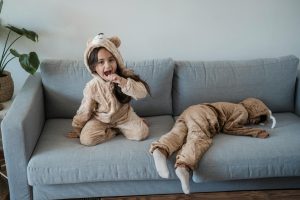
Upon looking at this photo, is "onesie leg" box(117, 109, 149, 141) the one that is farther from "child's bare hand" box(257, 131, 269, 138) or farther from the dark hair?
"child's bare hand" box(257, 131, 269, 138)

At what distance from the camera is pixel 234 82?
2.35 meters

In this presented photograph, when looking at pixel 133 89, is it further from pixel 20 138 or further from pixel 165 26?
pixel 165 26

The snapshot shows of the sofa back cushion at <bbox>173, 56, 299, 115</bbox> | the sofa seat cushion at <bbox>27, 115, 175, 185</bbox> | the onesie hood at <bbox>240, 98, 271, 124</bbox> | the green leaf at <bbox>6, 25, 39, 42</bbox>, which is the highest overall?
the green leaf at <bbox>6, 25, 39, 42</bbox>

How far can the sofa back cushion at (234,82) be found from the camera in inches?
92.4

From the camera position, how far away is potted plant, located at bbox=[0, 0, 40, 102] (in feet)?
7.02

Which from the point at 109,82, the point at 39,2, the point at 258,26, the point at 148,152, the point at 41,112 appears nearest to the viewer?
the point at 148,152

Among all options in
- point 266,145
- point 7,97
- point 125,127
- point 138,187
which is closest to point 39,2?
point 7,97

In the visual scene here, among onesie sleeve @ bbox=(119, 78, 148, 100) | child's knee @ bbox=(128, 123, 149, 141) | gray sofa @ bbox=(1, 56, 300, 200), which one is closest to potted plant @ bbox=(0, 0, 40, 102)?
gray sofa @ bbox=(1, 56, 300, 200)

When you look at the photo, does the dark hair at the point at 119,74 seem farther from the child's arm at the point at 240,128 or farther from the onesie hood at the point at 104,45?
the child's arm at the point at 240,128

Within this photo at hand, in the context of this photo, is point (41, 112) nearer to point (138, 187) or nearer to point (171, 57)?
point (138, 187)

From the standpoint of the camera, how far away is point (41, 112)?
2.21 m

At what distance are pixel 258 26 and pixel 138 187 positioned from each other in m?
1.47

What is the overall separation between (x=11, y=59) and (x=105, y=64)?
0.89 meters

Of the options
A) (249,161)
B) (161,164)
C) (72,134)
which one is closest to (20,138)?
(72,134)
